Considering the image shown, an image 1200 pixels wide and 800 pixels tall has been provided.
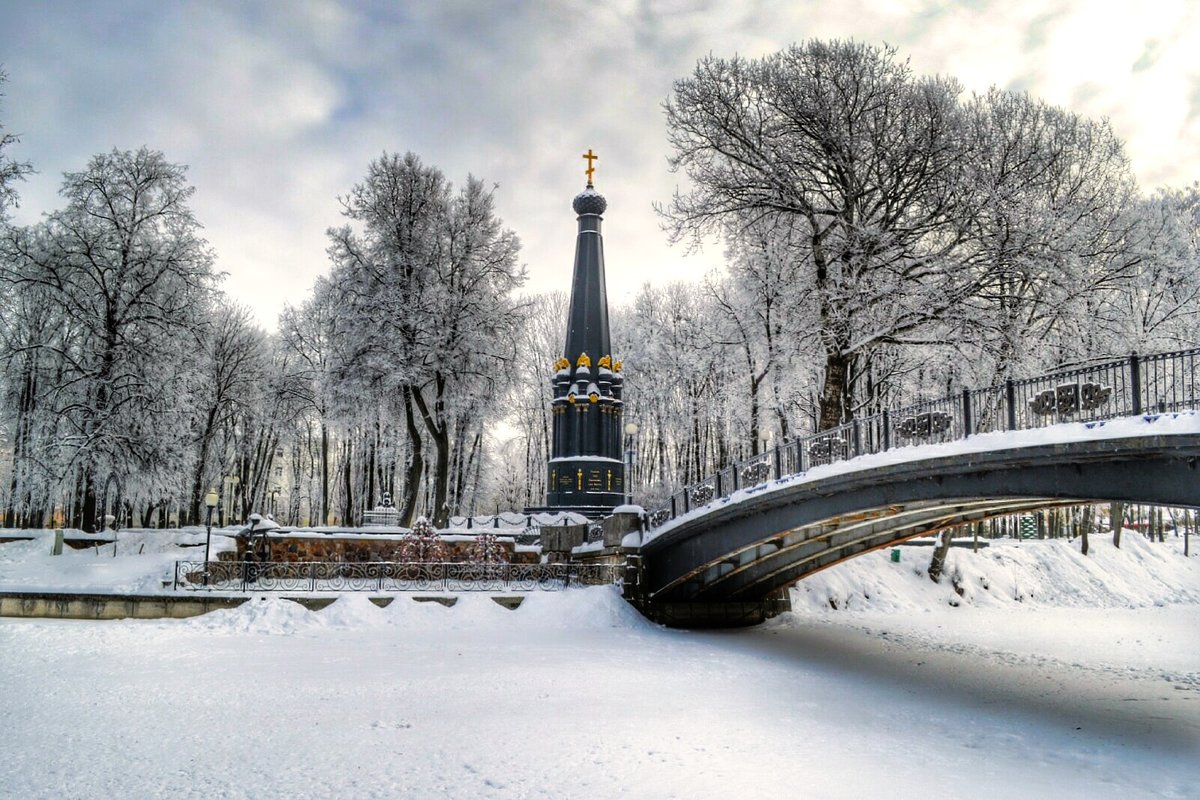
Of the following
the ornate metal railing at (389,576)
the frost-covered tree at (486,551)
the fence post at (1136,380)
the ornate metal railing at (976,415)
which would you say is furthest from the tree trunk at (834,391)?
the fence post at (1136,380)

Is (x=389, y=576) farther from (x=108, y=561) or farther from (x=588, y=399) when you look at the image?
(x=588, y=399)

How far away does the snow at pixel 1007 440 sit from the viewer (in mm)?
9539

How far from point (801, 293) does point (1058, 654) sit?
10.1 metres

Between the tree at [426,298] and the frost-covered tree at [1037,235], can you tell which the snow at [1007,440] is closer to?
the frost-covered tree at [1037,235]

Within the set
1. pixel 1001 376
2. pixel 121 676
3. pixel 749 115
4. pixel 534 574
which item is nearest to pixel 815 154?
pixel 749 115

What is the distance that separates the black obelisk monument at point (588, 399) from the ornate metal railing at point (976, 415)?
29.0ft

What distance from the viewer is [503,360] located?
2983 centimetres

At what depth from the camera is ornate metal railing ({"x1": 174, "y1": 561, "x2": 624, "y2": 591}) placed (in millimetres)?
19375

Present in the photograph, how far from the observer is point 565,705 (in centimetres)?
1147

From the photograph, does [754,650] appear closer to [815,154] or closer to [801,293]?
[801,293]

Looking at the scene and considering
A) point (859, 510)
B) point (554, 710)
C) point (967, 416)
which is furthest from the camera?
point (859, 510)

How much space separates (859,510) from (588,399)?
15933mm

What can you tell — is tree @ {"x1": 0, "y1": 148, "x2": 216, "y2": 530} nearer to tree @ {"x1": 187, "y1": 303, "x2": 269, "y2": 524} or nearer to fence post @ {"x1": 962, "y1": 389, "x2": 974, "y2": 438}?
tree @ {"x1": 187, "y1": 303, "x2": 269, "y2": 524}

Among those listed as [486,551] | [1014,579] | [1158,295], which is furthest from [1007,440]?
[1014,579]
